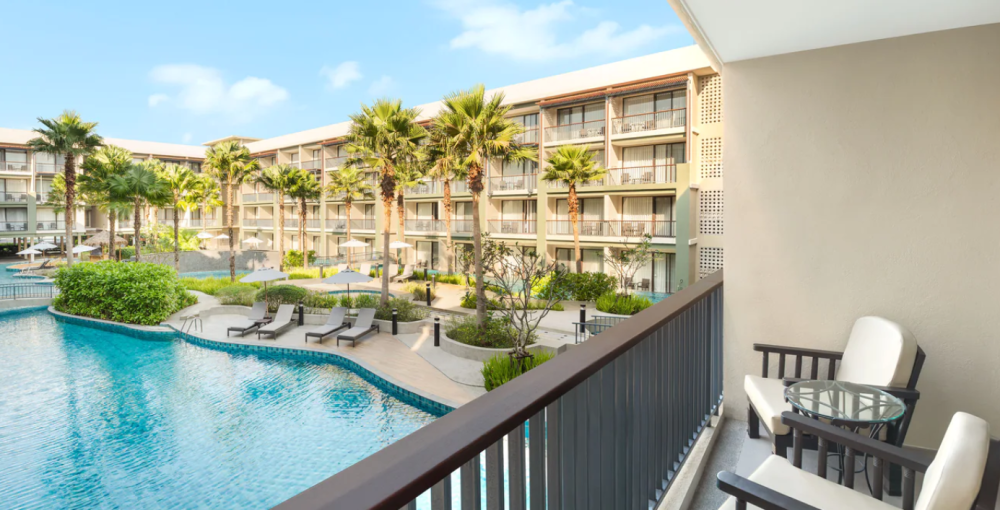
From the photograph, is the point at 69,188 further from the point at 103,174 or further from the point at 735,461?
the point at 735,461

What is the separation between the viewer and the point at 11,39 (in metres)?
136

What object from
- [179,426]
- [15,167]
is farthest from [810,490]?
[15,167]

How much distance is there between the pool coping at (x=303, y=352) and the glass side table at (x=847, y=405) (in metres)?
7.00

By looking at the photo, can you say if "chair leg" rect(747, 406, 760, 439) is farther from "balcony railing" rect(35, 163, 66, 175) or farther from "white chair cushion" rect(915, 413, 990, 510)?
"balcony railing" rect(35, 163, 66, 175)

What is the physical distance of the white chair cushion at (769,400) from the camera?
266 cm

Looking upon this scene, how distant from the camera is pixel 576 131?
24547 mm

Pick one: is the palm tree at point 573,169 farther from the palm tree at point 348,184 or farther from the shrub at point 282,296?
the palm tree at point 348,184

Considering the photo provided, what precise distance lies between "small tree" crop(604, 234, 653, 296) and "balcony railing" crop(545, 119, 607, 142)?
18.0ft

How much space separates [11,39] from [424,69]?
10850cm

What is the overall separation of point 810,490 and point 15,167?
51725 mm

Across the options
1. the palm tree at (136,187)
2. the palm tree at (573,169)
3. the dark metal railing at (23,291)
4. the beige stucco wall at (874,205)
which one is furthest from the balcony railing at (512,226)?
the beige stucco wall at (874,205)

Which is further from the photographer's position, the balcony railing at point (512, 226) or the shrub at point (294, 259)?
the shrub at point (294, 259)

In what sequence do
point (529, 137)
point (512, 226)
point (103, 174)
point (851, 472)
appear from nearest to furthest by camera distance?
point (851, 472)
point (529, 137)
point (512, 226)
point (103, 174)

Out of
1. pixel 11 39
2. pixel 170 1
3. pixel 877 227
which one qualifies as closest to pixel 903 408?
pixel 877 227
